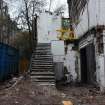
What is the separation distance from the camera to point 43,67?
1552 centimetres

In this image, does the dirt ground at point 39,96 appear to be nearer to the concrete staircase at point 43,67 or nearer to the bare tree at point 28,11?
the concrete staircase at point 43,67

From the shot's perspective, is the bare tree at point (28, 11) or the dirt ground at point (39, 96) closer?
the dirt ground at point (39, 96)

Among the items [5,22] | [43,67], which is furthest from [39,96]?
[5,22]

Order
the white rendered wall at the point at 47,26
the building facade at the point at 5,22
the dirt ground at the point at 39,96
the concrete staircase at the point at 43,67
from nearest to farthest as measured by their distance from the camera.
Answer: the dirt ground at the point at 39,96 < the concrete staircase at the point at 43,67 < the white rendered wall at the point at 47,26 < the building facade at the point at 5,22

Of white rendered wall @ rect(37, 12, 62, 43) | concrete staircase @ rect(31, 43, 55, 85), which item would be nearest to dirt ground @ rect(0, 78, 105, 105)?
concrete staircase @ rect(31, 43, 55, 85)

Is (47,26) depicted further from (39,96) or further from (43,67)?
(39,96)

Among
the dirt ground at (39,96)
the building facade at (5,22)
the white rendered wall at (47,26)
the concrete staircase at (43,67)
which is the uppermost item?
the building facade at (5,22)

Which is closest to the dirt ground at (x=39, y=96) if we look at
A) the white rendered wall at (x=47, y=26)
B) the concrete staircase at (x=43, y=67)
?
the concrete staircase at (x=43, y=67)

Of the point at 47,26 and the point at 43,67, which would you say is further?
the point at 47,26

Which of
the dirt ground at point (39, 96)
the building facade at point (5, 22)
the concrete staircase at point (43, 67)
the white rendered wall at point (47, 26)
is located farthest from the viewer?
the building facade at point (5, 22)

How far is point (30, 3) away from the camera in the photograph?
25.2 meters

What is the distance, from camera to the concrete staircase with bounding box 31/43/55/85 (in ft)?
45.1

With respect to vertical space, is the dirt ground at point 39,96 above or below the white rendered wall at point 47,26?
below

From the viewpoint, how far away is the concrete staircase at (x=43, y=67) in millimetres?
13733
